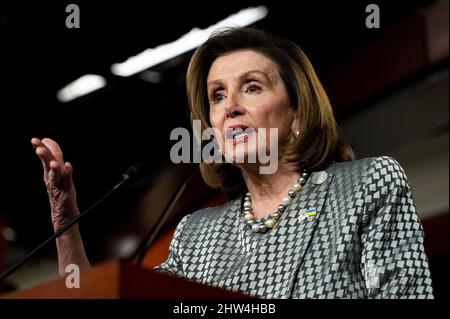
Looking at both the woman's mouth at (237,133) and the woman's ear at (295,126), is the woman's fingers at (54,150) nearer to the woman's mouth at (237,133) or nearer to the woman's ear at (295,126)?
the woman's mouth at (237,133)

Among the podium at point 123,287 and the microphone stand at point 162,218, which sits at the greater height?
the microphone stand at point 162,218

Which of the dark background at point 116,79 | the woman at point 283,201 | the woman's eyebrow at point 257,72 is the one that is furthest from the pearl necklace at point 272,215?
the dark background at point 116,79

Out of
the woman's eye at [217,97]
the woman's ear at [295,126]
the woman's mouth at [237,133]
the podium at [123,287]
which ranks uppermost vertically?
the woman's eye at [217,97]

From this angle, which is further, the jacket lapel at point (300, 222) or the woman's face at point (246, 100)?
the woman's face at point (246, 100)

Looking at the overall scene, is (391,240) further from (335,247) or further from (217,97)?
(217,97)

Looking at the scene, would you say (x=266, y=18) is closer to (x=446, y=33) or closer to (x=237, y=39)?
(x=446, y=33)

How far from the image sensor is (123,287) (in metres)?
1.00

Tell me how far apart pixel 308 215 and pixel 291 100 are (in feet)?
1.12

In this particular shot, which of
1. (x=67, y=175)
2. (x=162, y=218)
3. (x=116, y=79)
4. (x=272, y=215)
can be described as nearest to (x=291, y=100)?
(x=272, y=215)

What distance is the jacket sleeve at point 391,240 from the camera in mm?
1417

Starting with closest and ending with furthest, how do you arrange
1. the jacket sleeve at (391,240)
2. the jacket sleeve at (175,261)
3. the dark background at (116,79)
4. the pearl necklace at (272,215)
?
the jacket sleeve at (391,240), the pearl necklace at (272,215), the jacket sleeve at (175,261), the dark background at (116,79)

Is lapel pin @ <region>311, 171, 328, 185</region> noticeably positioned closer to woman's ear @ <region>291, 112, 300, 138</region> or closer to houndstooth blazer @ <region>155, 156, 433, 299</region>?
houndstooth blazer @ <region>155, 156, 433, 299</region>
